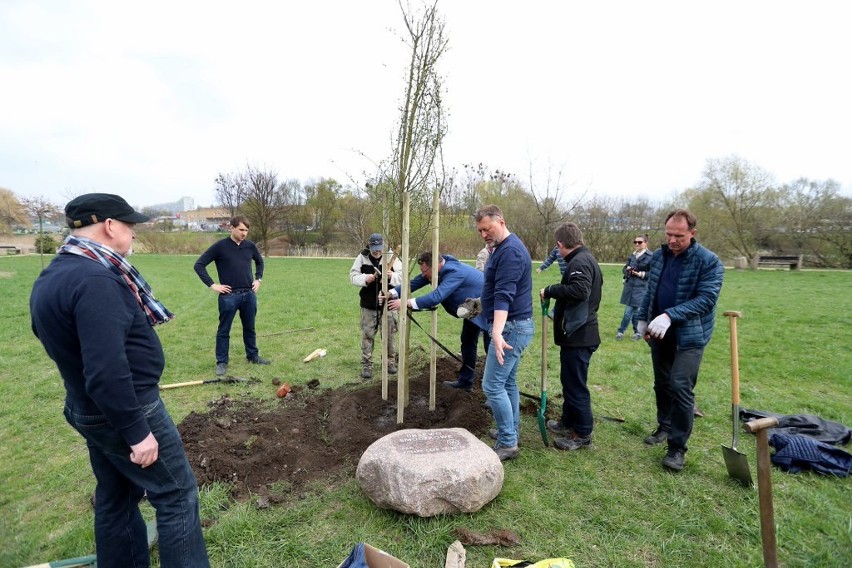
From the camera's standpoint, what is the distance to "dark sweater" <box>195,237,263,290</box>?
6.18 meters

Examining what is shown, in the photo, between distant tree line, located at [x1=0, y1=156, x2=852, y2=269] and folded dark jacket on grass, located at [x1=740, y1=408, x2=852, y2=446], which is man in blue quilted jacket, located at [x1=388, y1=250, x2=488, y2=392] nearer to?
folded dark jacket on grass, located at [x1=740, y1=408, x2=852, y2=446]

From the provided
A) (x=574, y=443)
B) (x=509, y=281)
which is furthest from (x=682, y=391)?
(x=509, y=281)

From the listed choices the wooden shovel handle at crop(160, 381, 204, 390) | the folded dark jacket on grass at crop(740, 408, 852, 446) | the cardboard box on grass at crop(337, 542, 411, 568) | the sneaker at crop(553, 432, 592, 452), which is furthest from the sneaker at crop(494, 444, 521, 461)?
the wooden shovel handle at crop(160, 381, 204, 390)

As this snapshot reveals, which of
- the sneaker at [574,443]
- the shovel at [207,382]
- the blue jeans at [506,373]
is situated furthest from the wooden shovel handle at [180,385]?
the sneaker at [574,443]

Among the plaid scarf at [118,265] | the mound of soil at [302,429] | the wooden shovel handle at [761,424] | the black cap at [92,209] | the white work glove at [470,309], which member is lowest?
the mound of soil at [302,429]

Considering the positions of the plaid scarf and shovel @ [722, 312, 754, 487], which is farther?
shovel @ [722, 312, 754, 487]

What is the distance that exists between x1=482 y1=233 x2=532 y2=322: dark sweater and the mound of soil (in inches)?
59.4

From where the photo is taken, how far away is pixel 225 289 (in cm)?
618

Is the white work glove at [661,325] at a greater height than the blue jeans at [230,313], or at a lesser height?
greater

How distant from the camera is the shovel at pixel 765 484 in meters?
2.32

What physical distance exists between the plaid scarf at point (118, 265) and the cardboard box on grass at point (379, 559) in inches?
68.2

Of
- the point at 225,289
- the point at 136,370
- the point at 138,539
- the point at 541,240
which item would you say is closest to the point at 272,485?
the point at 138,539

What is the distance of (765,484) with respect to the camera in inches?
94.2

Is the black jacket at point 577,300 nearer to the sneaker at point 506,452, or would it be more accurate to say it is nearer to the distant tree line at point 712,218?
the sneaker at point 506,452
